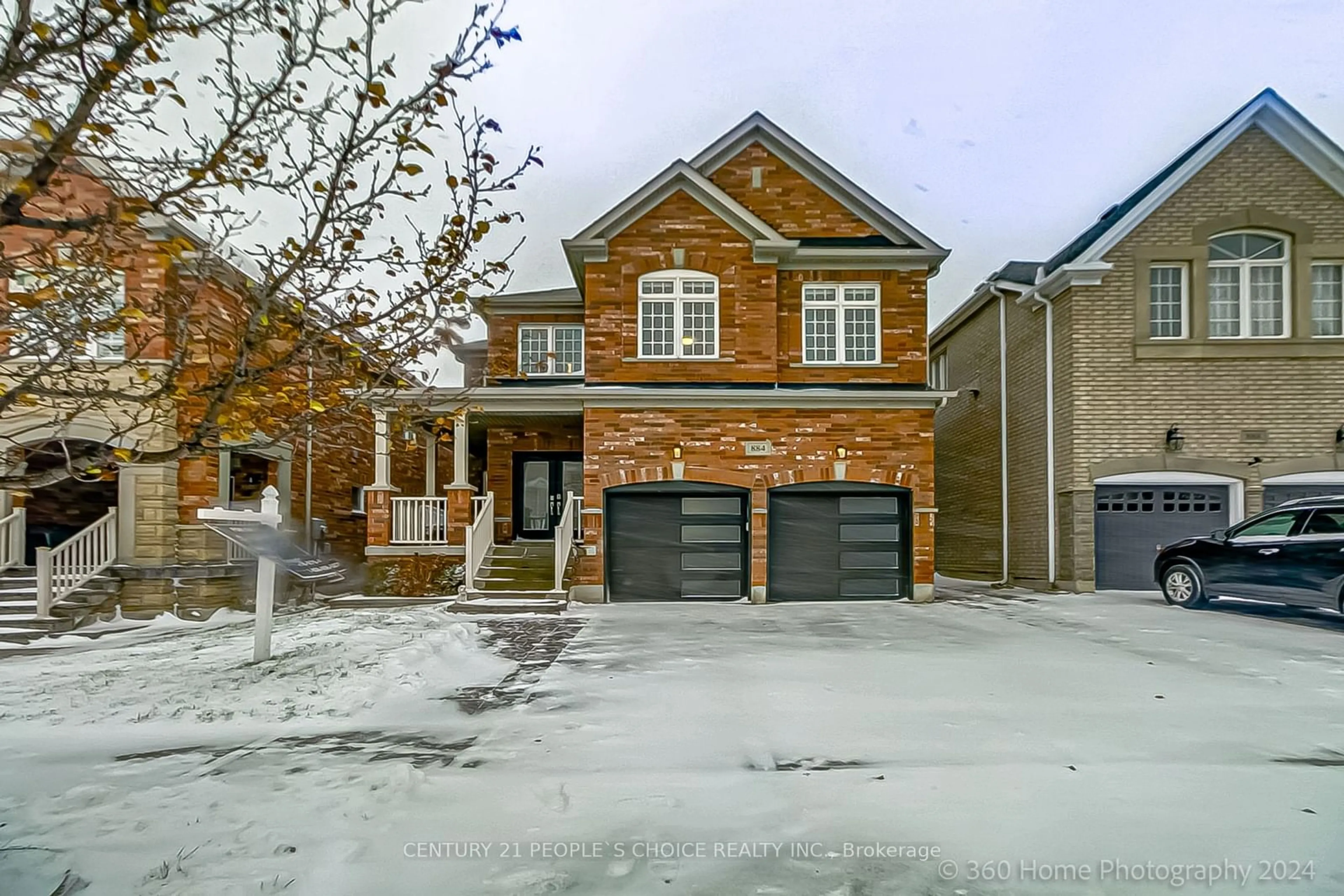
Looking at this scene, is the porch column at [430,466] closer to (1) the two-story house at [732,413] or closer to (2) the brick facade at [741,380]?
(1) the two-story house at [732,413]

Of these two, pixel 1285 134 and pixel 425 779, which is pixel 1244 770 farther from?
pixel 1285 134

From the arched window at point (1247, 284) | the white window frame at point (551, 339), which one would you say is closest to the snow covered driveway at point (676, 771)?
the arched window at point (1247, 284)

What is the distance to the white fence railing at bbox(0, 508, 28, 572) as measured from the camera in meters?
12.1

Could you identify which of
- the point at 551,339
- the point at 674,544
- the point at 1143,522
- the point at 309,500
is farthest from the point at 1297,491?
the point at 309,500

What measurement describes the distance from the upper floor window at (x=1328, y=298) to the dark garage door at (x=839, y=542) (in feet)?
25.8

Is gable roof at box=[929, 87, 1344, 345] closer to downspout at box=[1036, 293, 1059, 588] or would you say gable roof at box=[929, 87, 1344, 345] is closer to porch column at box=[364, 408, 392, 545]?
downspout at box=[1036, 293, 1059, 588]

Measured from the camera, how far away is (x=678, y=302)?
554 inches

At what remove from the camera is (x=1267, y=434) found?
536 inches

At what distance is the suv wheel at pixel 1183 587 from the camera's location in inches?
476

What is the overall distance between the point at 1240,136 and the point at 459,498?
51.5 feet

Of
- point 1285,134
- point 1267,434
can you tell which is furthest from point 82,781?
point 1285,134

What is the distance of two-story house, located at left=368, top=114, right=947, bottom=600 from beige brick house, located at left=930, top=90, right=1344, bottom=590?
2813mm

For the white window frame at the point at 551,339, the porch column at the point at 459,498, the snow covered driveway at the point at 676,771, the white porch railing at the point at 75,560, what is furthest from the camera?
the white window frame at the point at 551,339

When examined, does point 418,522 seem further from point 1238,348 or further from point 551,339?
point 1238,348
